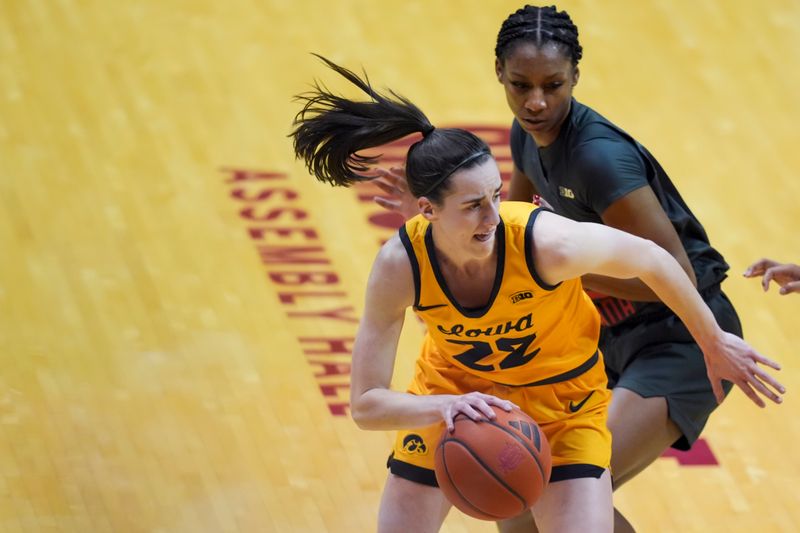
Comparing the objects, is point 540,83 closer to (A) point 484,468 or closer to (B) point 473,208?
(B) point 473,208

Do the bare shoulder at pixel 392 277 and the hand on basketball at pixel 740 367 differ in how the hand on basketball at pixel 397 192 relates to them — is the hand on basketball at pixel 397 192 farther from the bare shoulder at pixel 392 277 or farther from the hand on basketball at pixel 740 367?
the hand on basketball at pixel 740 367

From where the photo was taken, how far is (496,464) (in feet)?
11.6

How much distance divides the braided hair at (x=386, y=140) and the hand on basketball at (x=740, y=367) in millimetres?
779

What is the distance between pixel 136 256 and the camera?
6.29m

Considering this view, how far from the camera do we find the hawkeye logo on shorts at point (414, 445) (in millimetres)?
3910

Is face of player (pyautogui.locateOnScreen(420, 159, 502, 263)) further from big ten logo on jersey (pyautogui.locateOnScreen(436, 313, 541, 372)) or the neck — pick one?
big ten logo on jersey (pyautogui.locateOnScreen(436, 313, 541, 372))

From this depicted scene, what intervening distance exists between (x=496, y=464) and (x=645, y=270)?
0.62m

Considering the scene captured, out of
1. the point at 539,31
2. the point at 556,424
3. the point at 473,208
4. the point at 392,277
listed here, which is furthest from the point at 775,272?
the point at 392,277

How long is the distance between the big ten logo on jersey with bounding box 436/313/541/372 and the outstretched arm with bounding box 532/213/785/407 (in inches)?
6.8

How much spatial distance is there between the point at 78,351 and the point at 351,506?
1.37 metres

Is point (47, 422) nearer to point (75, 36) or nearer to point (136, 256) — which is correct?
point (136, 256)

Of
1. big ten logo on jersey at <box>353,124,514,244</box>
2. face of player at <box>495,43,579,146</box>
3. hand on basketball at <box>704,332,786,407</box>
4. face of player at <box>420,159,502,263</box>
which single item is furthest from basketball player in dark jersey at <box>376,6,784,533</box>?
big ten logo on jersey at <box>353,124,514,244</box>

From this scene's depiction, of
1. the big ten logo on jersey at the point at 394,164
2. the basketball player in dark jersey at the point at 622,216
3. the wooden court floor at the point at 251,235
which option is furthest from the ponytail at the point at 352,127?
the big ten logo on jersey at the point at 394,164

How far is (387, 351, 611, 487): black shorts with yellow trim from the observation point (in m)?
3.83
